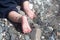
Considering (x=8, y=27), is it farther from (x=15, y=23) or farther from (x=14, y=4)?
(x=14, y=4)

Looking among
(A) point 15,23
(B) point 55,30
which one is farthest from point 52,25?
(A) point 15,23

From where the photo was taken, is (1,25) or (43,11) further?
(43,11)

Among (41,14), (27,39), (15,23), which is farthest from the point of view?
(41,14)

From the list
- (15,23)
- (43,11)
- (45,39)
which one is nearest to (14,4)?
(15,23)

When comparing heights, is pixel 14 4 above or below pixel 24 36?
above

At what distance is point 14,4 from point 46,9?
32 centimetres

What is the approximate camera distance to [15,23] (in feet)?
5.13

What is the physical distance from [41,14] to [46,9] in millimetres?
104

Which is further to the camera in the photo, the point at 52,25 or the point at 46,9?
the point at 46,9

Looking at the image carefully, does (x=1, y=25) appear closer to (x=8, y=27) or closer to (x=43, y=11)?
(x=8, y=27)

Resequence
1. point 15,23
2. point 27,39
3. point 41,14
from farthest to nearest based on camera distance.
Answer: point 41,14, point 15,23, point 27,39

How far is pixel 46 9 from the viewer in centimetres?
179

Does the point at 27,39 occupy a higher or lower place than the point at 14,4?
lower

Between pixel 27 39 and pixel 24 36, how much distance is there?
34 mm
